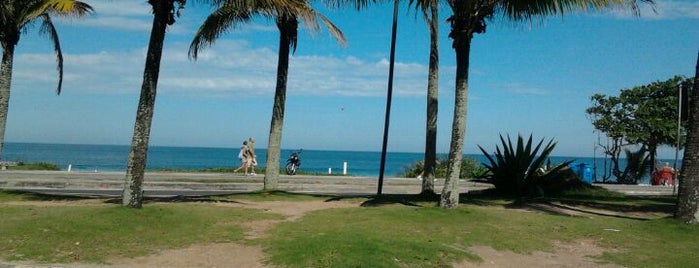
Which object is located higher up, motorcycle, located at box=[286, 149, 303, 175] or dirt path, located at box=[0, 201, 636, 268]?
motorcycle, located at box=[286, 149, 303, 175]

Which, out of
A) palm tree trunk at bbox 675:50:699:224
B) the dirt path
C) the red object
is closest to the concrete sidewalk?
palm tree trunk at bbox 675:50:699:224

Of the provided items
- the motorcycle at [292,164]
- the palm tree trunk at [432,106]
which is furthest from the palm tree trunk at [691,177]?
the motorcycle at [292,164]

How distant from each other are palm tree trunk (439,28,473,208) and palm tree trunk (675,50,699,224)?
3.53 metres

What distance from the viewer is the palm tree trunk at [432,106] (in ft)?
46.9

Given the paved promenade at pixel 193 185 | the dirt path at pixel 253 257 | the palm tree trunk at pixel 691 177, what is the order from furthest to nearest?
1. the paved promenade at pixel 193 185
2. the palm tree trunk at pixel 691 177
3. the dirt path at pixel 253 257

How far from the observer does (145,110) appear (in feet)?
34.9

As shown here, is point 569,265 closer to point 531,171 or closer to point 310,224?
point 310,224

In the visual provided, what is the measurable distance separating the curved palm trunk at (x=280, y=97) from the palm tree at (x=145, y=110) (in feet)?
13.1

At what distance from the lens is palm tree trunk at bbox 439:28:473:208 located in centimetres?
1128

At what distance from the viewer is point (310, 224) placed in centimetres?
997

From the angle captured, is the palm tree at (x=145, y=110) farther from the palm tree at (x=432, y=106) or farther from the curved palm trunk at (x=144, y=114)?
the palm tree at (x=432, y=106)

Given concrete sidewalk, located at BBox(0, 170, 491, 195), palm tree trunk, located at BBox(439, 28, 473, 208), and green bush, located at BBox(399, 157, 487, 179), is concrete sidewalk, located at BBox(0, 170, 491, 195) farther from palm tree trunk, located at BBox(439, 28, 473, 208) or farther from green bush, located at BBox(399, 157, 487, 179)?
palm tree trunk, located at BBox(439, 28, 473, 208)

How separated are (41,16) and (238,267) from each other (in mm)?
10262

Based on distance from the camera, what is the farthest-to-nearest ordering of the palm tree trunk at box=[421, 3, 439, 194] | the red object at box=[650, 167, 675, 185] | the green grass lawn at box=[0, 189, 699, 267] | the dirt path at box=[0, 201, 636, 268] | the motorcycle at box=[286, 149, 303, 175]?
the motorcycle at box=[286, 149, 303, 175] → the red object at box=[650, 167, 675, 185] → the palm tree trunk at box=[421, 3, 439, 194] → the green grass lawn at box=[0, 189, 699, 267] → the dirt path at box=[0, 201, 636, 268]
